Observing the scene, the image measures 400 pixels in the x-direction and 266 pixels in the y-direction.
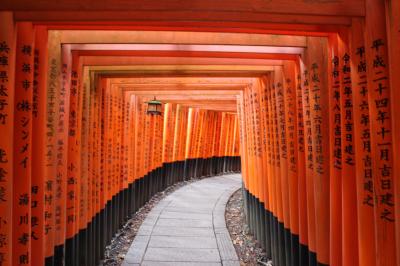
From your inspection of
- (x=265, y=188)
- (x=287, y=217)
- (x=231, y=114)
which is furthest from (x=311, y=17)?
(x=231, y=114)

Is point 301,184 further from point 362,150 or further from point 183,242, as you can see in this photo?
point 183,242

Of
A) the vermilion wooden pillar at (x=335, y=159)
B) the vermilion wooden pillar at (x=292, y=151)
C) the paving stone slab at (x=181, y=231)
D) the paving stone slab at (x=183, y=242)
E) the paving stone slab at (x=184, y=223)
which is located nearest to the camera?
the vermilion wooden pillar at (x=335, y=159)

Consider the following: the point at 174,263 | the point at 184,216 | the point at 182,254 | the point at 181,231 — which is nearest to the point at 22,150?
the point at 174,263

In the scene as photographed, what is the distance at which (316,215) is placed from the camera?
12.7 ft

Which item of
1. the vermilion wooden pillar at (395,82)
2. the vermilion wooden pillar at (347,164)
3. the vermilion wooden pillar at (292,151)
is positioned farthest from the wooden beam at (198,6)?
the vermilion wooden pillar at (292,151)

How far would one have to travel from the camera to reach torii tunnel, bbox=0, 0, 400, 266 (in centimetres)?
274

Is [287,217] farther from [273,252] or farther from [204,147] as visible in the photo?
[204,147]

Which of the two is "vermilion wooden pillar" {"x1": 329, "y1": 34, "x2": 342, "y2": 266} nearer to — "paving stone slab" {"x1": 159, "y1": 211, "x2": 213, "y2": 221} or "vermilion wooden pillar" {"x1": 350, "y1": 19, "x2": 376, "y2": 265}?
"vermilion wooden pillar" {"x1": 350, "y1": 19, "x2": 376, "y2": 265}

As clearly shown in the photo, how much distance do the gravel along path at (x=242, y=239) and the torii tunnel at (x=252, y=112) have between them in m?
0.37

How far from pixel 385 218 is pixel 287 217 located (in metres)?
2.78

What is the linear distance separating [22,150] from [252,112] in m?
5.25

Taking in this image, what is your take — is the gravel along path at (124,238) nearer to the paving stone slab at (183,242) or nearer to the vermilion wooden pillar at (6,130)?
the paving stone slab at (183,242)

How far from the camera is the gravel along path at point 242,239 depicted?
690 centimetres

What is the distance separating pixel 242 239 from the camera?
27.3ft
